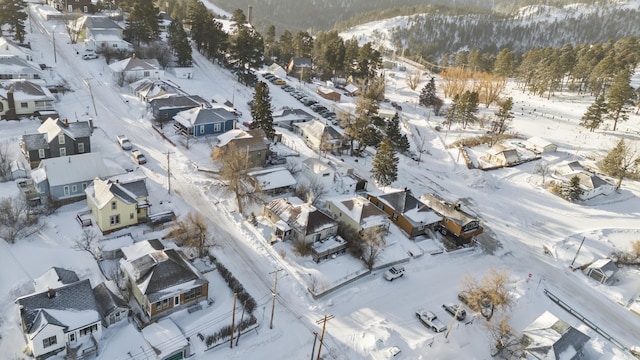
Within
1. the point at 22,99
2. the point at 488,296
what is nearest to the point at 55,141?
the point at 22,99

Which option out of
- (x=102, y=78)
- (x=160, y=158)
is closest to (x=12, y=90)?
(x=102, y=78)

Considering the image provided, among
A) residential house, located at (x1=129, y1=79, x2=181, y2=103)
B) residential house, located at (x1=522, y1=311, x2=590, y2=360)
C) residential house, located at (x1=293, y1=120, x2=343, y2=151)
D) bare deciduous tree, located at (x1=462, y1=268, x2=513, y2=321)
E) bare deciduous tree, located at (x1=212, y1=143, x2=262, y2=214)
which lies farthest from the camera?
residential house, located at (x1=129, y1=79, x2=181, y2=103)

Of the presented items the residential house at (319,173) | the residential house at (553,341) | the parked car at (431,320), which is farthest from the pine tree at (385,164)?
the residential house at (553,341)

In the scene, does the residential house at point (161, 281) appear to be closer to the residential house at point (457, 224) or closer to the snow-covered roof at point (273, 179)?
the snow-covered roof at point (273, 179)

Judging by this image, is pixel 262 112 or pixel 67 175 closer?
pixel 67 175

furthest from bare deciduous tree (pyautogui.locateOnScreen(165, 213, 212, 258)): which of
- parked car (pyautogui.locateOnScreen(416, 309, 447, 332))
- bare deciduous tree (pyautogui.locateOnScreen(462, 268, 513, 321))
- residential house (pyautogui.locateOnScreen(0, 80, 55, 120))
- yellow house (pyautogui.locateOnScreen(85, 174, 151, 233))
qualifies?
residential house (pyautogui.locateOnScreen(0, 80, 55, 120))

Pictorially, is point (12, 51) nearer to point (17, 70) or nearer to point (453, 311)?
point (17, 70)

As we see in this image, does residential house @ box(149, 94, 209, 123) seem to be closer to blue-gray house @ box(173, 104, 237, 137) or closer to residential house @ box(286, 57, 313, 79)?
blue-gray house @ box(173, 104, 237, 137)
